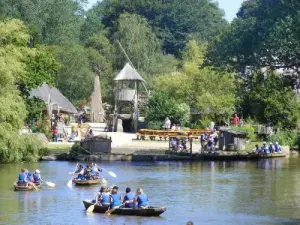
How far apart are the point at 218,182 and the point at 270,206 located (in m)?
10.6

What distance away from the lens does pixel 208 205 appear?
53875mm

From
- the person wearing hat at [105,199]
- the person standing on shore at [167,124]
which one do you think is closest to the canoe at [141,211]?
the person wearing hat at [105,199]

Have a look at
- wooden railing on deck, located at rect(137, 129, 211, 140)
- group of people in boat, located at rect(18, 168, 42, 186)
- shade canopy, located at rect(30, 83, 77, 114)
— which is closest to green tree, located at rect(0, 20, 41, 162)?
group of people in boat, located at rect(18, 168, 42, 186)

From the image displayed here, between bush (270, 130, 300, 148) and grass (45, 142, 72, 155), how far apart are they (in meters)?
16.2

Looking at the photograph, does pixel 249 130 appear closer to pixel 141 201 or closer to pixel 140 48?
pixel 140 48

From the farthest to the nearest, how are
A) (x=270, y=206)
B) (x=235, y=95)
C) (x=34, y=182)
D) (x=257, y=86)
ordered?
(x=235, y=95), (x=257, y=86), (x=34, y=182), (x=270, y=206)

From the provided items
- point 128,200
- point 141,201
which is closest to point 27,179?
point 128,200

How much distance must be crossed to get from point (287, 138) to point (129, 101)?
2035cm

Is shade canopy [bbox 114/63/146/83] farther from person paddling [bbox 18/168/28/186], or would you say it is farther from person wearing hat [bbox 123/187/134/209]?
person wearing hat [bbox 123/187/134/209]

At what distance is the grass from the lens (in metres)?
79.8

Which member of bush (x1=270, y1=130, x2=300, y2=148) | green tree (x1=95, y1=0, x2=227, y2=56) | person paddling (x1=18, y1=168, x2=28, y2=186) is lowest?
person paddling (x1=18, y1=168, x2=28, y2=186)

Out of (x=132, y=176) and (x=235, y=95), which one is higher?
(x=235, y=95)

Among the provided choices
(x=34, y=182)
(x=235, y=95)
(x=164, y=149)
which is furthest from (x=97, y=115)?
(x=34, y=182)

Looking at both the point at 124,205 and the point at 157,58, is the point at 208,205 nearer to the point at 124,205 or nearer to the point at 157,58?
the point at 124,205
